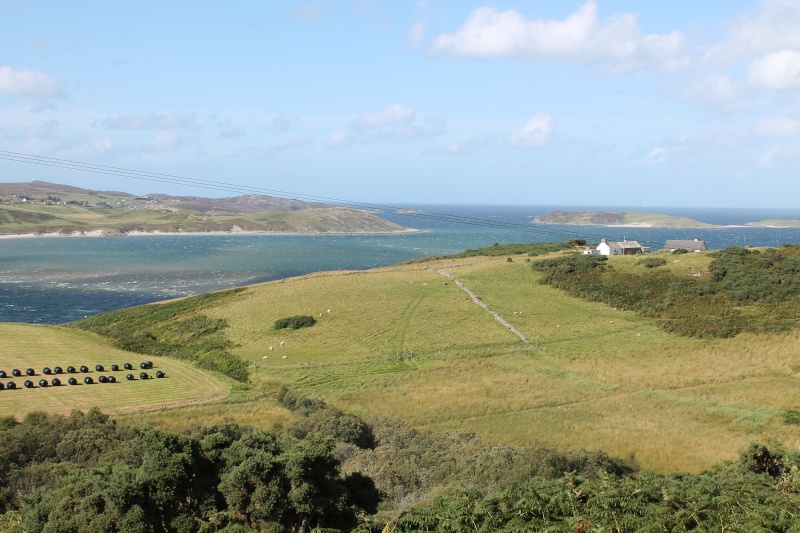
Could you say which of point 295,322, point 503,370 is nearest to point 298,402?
point 503,370

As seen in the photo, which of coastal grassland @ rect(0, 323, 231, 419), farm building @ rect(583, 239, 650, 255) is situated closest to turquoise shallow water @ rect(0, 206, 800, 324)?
farm building @ rect(583, 239, 650, 255)

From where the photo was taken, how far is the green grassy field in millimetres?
28656

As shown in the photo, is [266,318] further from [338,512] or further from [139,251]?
[139,251]

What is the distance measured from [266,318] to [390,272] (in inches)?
827

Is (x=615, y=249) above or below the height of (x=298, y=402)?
above

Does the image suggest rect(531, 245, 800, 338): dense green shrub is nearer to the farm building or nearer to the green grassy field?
the green grassy field

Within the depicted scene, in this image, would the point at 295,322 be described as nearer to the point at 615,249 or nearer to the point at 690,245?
the point at 615,249

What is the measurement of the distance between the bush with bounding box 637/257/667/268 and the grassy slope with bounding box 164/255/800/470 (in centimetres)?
121

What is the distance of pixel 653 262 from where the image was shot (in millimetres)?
60750

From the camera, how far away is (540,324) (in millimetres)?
48938

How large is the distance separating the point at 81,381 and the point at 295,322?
17911mm

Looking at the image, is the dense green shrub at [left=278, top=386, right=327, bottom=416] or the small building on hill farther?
the small building on hill

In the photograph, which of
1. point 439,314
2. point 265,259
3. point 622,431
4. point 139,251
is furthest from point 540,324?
point 139,251

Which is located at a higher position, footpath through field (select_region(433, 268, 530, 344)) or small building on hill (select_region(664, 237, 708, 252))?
small building on hill (select_region(664, 237, 708, 252))
